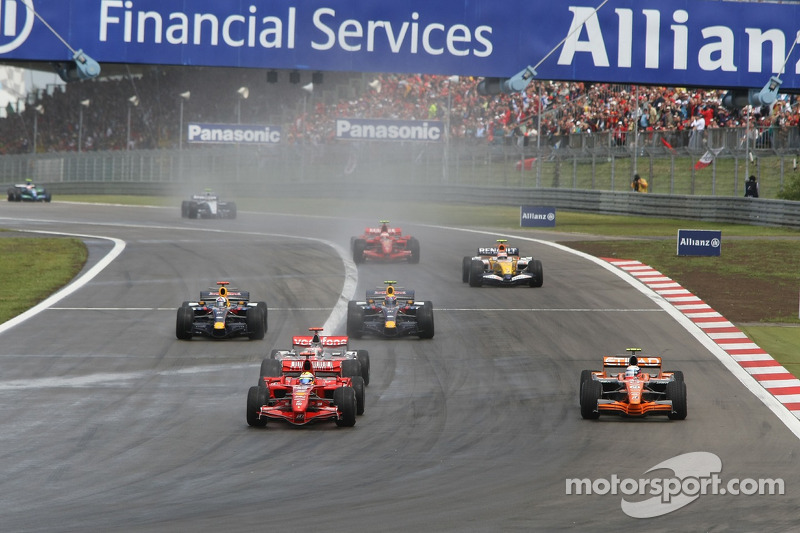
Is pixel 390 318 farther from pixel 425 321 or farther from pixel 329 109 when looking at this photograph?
pixel 329 109

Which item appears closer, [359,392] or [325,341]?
[359,392]

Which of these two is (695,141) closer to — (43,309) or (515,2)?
(515,2)

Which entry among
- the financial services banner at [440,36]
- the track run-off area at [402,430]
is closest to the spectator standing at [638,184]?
the financial services banner at [440,36]

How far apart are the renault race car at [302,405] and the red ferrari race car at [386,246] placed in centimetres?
1518

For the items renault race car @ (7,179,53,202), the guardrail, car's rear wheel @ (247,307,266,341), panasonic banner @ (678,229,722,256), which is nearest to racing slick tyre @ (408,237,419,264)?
panasonic banner @ (678,229,722,256)

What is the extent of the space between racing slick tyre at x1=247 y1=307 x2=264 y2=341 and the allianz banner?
4492 centimetres

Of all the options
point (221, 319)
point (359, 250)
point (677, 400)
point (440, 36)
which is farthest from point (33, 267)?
point (677, 400)

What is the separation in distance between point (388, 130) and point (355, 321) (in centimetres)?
4714

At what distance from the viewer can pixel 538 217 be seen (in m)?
40.2

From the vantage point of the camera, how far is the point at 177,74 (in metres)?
79.4

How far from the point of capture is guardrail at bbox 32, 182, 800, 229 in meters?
40.1

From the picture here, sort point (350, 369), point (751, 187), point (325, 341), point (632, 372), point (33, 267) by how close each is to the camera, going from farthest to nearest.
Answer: point (751, 187) → point (33, 267) → point (325, 341) → point (350, 369) → point (632, 372)

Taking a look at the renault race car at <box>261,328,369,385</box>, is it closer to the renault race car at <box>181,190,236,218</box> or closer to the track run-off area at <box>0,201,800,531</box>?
the track run-off area at <box>0,201,800,531</box>

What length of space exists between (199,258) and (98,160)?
151 feet
